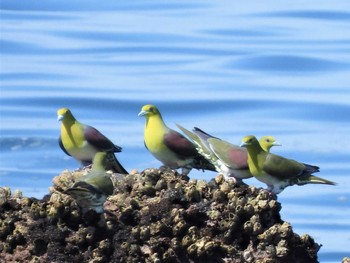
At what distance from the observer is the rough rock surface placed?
701 centimetres

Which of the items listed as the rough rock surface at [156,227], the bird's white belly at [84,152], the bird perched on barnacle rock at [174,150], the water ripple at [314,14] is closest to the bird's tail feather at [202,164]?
the bird perched on barnacle rock at [174,150]

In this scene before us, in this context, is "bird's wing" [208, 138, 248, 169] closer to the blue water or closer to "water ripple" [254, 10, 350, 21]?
the blue water

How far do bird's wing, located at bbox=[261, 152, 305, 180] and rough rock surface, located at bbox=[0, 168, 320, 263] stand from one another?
2.28 feet

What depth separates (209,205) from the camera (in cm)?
730

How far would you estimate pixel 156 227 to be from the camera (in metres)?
7.07

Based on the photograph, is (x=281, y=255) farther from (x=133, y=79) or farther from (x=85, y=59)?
(x=85, y=59)

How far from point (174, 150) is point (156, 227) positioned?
4.04ft

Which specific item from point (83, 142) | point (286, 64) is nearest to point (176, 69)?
point (286, 64)

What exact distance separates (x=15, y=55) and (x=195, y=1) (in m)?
8.18

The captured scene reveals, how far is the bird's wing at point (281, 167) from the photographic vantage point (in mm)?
8148

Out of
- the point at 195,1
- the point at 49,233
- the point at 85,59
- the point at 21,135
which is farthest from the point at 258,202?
the point at 195,1

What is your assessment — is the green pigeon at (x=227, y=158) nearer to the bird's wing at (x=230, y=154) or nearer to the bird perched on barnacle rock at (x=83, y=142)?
the bird's wing at (x=230, y=154)

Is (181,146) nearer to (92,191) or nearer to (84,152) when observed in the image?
(84,152)

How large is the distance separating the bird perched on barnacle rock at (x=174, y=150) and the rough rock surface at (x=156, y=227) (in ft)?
2.54
